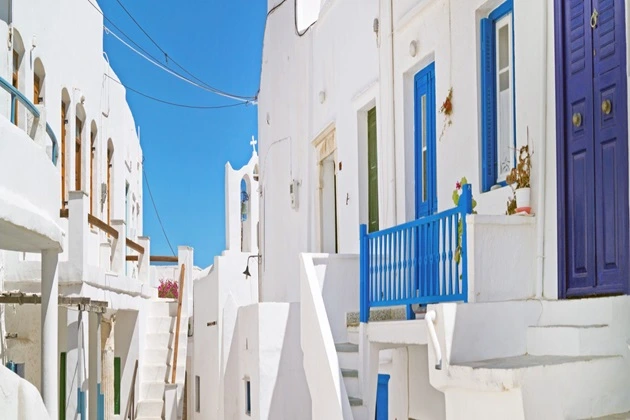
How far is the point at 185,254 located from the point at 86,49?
294 inches

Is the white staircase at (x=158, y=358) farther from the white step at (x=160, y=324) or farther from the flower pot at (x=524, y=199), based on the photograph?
the flower pot at (x=524, y=199)

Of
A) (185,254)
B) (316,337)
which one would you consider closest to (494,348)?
(316,337)

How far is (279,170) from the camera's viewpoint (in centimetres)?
1647

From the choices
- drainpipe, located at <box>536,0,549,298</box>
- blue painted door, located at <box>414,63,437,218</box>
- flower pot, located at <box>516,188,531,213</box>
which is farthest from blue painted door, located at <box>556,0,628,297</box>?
blue painted door, located at <box>414,63,437,218</box>

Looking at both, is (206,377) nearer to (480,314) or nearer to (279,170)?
(279,170)

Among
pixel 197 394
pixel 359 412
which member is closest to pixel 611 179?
pixel 359 412

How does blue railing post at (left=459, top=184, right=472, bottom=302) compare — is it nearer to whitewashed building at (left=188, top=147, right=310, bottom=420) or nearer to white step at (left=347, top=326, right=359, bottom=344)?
white step at (left=347, top=326, right=359, bottom=344)

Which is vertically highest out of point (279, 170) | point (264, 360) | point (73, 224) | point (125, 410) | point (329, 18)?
point (329, 18)

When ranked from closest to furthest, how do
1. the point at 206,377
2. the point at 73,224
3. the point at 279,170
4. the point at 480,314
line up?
the point at 480,314 → the point at 73,224 → the point at 279,170 → the point at 206,377

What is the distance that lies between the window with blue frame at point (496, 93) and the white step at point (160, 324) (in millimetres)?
12879

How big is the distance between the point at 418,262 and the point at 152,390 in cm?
1183

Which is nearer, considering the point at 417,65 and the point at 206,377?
the point at 417,65

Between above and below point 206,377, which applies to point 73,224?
above

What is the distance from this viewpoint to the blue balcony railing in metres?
7.07
